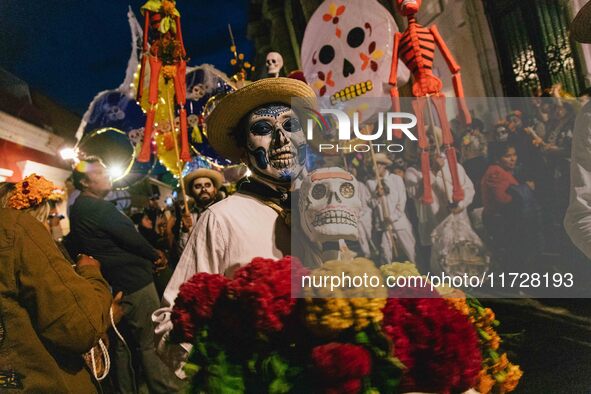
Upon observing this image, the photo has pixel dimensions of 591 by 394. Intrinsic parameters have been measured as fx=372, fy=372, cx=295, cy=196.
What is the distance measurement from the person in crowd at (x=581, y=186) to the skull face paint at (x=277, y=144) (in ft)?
3.75

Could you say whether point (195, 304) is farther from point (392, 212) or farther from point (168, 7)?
point (168, 7)

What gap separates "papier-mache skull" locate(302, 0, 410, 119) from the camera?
10.8 feet

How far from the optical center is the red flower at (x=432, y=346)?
29.6 inches

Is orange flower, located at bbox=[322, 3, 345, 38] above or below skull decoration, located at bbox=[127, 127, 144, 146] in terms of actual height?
above

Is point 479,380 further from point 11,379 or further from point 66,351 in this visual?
point 11,379

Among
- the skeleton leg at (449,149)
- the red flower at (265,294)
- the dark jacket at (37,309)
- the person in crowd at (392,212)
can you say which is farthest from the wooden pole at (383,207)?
the dark jacket at (37,309)

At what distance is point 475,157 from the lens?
2.67 m

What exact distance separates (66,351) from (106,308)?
8.0 inches

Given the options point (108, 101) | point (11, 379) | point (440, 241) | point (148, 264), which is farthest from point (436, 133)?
point (108, 101)

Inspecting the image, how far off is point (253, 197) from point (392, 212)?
6.07 ft

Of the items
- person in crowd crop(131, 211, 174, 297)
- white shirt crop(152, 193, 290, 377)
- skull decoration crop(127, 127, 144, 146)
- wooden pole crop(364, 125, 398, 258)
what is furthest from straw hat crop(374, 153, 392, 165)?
skull decoration crop(127, 127, 144, 146)

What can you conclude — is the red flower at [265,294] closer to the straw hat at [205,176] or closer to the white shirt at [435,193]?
the white shirt at [435,193]

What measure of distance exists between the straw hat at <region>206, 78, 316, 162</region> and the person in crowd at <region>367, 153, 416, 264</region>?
70 centimetres

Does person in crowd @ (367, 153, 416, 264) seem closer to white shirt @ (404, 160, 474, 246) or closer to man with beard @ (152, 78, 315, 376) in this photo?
white shirt @ (404, 160, 474, 246)
